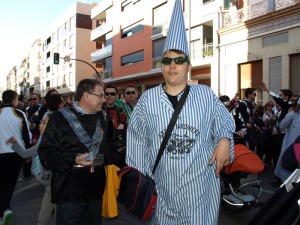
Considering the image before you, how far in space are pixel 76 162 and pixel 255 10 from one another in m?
17.3

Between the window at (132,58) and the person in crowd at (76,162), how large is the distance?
1042 inches

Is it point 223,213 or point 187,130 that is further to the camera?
point 223,213

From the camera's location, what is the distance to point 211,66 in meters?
20.4

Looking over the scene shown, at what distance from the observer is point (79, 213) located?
2973 millimetres

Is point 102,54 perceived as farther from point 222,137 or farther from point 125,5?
point 222,137

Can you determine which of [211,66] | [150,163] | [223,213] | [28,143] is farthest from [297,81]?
[150,163]

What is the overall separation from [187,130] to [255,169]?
2555 millimetres

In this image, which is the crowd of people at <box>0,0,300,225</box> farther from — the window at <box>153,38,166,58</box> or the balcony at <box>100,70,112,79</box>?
the balcony at <box>100,70,112,79</box>

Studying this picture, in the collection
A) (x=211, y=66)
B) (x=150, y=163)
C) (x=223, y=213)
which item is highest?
(x=211, y=66)

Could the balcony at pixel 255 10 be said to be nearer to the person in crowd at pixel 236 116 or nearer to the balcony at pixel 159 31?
the balcony at pixel 159 31

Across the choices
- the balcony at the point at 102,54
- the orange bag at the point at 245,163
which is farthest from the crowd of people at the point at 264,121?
the balcony at the point at 102,54

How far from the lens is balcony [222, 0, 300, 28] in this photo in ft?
52.7

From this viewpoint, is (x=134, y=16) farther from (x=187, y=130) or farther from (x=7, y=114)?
(x=187, y=130)

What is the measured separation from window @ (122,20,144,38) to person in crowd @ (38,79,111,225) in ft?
88.7
